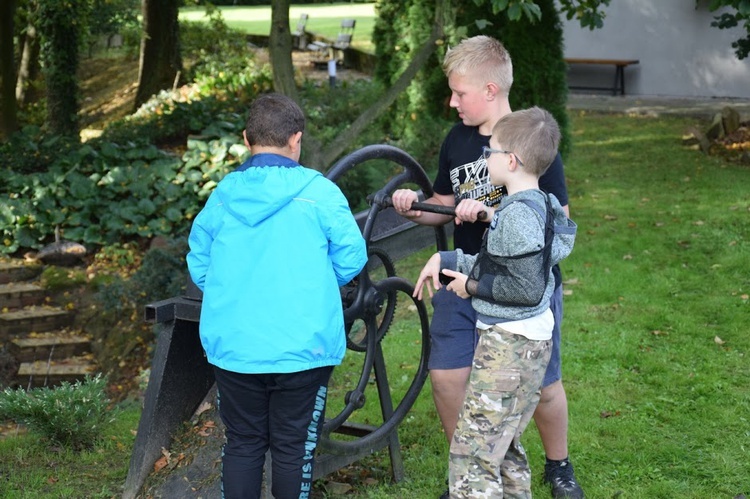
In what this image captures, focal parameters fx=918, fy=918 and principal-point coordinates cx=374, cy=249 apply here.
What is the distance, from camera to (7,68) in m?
12.1

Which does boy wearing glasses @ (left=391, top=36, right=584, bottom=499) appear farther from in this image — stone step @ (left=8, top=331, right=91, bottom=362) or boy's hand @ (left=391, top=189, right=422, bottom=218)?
stone step @ (left=8, top=331, right=91, bottom=362)

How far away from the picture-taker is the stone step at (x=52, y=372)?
25.5ft

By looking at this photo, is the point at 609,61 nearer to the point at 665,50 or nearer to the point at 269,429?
the point at 665,50

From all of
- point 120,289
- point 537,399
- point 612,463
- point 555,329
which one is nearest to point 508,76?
Answer: point 555,329

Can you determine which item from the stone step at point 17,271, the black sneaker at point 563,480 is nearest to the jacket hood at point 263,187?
the black sneaker at point 563,480

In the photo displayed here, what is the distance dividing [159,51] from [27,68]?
2.34 metres

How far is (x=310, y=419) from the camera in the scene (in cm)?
303

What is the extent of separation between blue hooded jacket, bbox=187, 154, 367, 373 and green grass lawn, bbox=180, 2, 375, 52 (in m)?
20.2

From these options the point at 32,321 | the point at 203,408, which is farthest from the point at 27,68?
the point at 203,408

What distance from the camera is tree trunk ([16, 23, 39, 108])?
615 inches

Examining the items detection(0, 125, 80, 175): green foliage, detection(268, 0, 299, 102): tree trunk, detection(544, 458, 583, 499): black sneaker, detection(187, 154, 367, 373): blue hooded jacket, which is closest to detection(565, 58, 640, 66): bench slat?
detection(0, 125, 80, 175): green foliage

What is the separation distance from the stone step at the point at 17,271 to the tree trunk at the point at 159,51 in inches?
275

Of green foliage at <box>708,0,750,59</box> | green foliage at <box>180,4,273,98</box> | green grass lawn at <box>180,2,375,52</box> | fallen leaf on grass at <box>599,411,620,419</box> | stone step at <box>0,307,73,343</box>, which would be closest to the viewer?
fallen leaf on grass at <box>599,411,620,419</box>

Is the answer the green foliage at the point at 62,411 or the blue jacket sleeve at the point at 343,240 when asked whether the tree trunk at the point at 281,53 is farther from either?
the blue jacket sleeve at the point at 343,240
